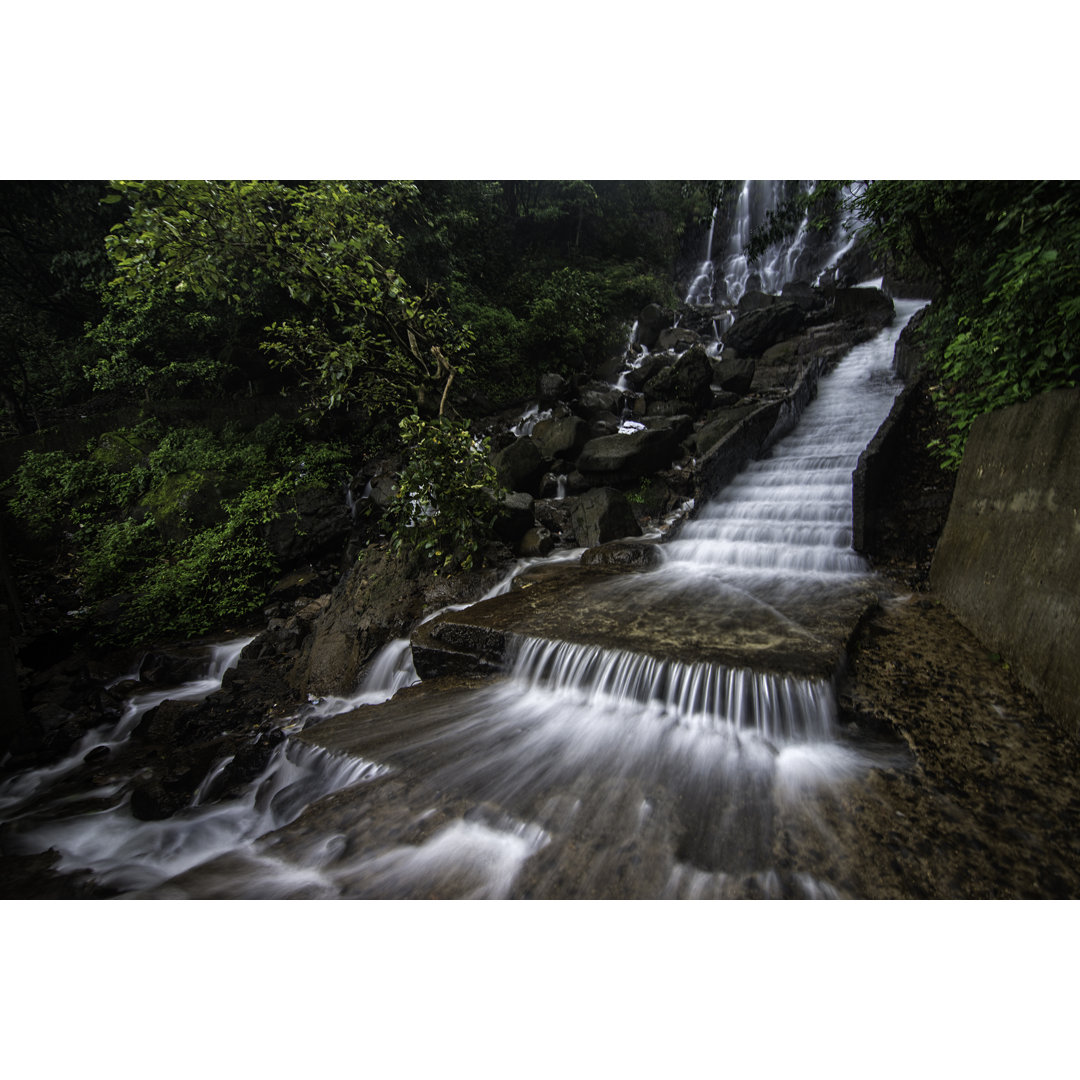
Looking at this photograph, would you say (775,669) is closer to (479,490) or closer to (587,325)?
(479,490)

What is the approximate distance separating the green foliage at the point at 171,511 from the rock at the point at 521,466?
126 inches

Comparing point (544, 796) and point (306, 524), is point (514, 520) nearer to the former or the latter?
point (306, 524)

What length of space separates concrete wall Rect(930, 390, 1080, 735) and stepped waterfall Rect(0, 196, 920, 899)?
0.90 meters

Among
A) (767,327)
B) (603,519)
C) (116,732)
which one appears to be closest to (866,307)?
(767,327)

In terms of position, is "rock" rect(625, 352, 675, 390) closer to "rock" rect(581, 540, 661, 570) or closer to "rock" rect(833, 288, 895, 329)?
"rock" rect(833, 288, 895, 329)

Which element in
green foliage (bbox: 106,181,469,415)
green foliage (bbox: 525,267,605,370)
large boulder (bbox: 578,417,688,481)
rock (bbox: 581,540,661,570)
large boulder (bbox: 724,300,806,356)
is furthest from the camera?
large boulder (bbox: 724,300,806,356)

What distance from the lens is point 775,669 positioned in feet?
9.21

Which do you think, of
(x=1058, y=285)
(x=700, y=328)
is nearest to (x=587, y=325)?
(x=700, y=328)

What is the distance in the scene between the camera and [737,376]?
33.6ft

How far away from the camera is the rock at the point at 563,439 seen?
859 centimetres

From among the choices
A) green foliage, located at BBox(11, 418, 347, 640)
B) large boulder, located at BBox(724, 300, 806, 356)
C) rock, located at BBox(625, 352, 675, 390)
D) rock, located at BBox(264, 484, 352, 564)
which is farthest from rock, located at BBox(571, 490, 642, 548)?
large boulder, located at BBox(724, 300, 806, 356)

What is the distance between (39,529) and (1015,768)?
10938 mm

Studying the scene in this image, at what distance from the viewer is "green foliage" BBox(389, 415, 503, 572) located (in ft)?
17.1

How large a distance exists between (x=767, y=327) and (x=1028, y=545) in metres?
12.0
